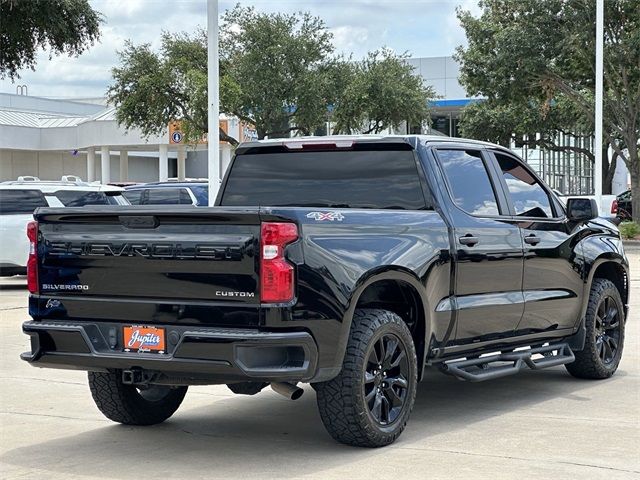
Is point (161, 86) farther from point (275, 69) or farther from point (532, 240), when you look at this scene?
point (532, 240)

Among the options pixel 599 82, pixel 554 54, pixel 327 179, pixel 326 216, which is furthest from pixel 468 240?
pixel 554 54

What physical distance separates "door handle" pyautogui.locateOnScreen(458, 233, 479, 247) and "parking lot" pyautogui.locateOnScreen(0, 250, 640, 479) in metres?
1.25

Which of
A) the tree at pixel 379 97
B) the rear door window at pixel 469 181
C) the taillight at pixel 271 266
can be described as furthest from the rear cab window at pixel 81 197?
the tree at pixel 379 97

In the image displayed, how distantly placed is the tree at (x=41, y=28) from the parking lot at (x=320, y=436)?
52.6 ft

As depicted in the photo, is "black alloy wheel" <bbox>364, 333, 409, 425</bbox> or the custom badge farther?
"black alloy wheel" <bbox>364, 333, 409, 425</bbox>

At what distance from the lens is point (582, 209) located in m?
9.24

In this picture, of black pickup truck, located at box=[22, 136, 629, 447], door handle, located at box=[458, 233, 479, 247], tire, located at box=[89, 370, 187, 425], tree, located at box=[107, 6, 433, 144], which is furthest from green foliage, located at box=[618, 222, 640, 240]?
tire, located at box=[89, 370, 187, 425]

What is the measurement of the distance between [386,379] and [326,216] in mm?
1159

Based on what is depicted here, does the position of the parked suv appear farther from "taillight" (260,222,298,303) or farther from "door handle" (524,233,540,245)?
"taillight" (260,222,298,303)

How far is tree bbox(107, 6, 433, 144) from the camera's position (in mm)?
43688

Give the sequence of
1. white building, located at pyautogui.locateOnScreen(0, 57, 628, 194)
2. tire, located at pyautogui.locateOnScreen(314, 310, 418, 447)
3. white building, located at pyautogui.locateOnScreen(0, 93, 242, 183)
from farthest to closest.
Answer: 1. white building, located at pyautogui.locateOnScreen(0, 57, 628, 194)
2. white building, located at pyautogui.locateOnScreen(0, 93, 242, 183)
3. tire, located at pyautogui.locateOnScreen(314, 310, 418, 447)

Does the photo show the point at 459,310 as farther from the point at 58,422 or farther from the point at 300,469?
the point at 58,422

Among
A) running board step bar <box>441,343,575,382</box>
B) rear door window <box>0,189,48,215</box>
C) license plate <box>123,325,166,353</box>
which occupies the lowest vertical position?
running board step bar <box>441,343,575,382</box>

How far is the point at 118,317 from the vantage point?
6824 mm
